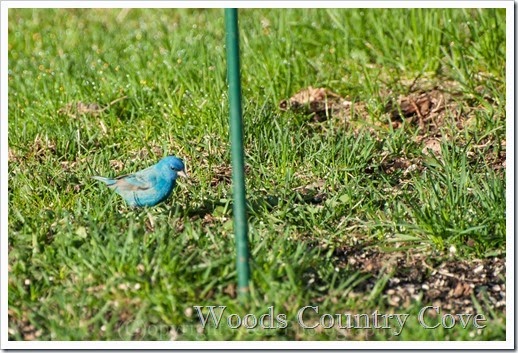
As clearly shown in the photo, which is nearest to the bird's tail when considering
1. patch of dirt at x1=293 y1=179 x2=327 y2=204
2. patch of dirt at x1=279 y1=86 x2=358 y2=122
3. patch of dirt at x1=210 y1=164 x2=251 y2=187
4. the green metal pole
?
patch of dirt at x1=210 y1=164 x2=251 y2=187

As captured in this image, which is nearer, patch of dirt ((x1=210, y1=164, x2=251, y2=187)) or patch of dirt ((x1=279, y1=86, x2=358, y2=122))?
patch of dirt ((x1=210, y1=164, x2=251, y2=187))

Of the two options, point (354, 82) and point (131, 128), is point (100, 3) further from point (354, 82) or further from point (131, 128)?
point (354, 82)

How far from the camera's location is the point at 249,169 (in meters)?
4.92

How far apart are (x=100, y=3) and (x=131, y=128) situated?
3.32ft

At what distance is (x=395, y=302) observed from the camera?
12.8ft

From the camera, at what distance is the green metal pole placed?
3.46 m

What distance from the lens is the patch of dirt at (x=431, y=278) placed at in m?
3.97

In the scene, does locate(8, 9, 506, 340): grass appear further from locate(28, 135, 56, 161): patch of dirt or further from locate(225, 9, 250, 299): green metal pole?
locate(225, 9, 250, 299): green metal pole

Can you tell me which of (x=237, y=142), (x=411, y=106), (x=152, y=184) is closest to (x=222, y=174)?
(x=152, y=184)

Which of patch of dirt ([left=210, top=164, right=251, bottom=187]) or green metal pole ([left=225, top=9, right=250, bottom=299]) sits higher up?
green metal pole ([left=225, top=9, right=250, bottom=299])

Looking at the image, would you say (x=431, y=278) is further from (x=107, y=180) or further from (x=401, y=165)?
(x=107, y=180)

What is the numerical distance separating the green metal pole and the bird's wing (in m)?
0.94

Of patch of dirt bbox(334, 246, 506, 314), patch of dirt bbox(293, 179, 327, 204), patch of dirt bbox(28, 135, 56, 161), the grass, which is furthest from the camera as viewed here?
patch of dirt bbox(28, 135, 56, 161)

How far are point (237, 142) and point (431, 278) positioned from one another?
116 cm
